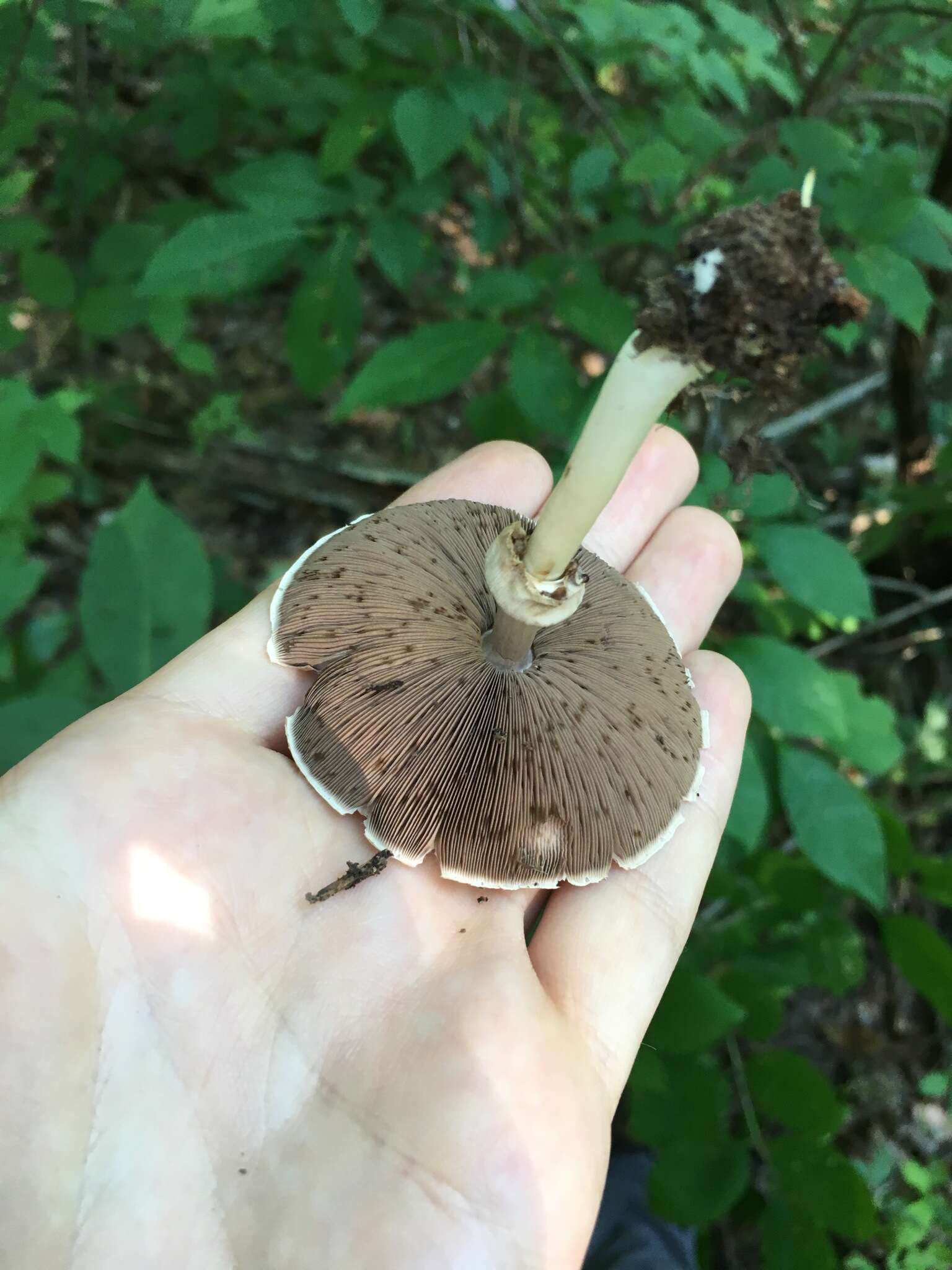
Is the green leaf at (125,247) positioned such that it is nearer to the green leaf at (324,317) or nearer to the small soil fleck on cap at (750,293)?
the green leaf at (324,317)

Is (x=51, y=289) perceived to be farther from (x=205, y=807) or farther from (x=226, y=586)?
(x=205, y=807)

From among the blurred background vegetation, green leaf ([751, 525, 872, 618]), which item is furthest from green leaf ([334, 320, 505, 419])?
green leaf ([751, 525, 872, 618])

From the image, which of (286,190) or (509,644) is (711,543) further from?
(286,190)

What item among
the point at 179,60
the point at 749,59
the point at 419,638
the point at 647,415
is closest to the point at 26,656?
the point at 419,638

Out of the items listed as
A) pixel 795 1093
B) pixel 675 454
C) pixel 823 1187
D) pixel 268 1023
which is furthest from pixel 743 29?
pixel 823 1187

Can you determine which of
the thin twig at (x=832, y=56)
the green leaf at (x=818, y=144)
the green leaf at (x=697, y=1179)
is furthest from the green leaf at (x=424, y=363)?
the green leaf at (x=697, y=1179)

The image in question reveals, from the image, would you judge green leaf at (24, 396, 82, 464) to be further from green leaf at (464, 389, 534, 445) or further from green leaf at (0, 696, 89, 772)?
green leaf at (464, 389, 534, 445)
